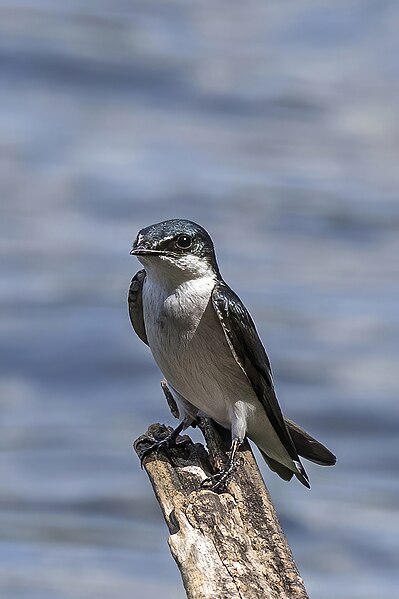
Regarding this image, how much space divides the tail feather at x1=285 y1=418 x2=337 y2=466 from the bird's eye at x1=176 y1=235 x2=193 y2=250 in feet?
2.86

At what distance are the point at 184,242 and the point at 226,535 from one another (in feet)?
3.69

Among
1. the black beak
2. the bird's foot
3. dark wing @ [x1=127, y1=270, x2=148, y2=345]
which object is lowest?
the bird's foot

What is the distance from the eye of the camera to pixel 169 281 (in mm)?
4727

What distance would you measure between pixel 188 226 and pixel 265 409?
2.36 feet

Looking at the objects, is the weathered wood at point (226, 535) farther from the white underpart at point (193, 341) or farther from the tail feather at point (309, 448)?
the tail feather at point (309, 448)

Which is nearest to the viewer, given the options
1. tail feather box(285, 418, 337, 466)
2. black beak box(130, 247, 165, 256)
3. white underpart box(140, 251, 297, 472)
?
black beak box(130, 247, 165, 256)

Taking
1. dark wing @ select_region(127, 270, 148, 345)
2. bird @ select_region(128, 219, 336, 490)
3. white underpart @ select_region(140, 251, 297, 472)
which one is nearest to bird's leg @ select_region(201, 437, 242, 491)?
bird @ select_region(128, 219, 336, 490)

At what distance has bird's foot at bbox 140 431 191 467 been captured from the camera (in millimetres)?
4688

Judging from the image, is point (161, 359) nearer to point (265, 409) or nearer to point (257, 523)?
point (265, 409)

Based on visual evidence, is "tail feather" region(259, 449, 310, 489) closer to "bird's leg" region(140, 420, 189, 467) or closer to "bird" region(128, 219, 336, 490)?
"bird" region(128, 219, 336, 490)

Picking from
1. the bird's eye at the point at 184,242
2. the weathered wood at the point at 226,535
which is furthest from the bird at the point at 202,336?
the weathered wood at the point at 226,535

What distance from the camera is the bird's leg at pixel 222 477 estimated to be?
430 centimetres

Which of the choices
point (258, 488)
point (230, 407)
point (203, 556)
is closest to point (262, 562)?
point (203, 556)

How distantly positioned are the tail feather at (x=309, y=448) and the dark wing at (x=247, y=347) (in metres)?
0.16
